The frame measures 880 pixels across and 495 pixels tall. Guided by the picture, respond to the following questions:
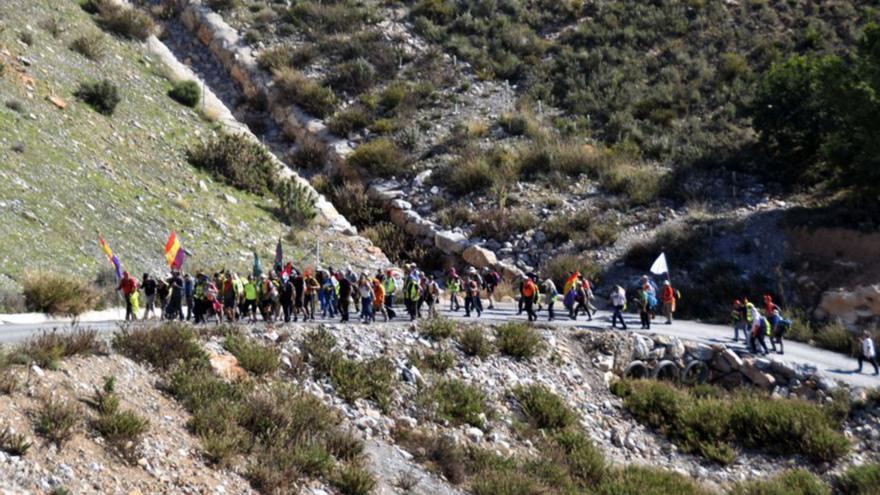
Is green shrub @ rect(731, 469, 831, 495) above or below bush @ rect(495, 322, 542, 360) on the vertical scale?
below

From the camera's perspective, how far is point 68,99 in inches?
1178

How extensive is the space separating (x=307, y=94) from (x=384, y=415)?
79.7ft

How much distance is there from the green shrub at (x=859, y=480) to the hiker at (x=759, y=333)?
15.5 feet

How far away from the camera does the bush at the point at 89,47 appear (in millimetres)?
33688

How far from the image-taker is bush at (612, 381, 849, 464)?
1948 centimetres

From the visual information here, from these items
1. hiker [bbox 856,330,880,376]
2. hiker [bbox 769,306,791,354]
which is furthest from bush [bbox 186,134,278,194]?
hiker [bbox 856,330,880,376]

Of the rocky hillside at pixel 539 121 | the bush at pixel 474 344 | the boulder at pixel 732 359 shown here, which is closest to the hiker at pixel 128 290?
the bush at pixel 474 344

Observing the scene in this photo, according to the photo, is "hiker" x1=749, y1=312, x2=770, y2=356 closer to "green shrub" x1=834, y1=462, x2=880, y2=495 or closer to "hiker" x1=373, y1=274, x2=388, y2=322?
"green shrub" x1=834, y1=462, x2=880, y2=495

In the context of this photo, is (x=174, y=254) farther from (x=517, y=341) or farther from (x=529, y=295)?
(x=529, y=295)

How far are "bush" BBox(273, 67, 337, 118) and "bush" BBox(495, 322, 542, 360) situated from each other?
64.0 feet

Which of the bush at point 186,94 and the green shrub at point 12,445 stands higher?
the bush at point 186,94

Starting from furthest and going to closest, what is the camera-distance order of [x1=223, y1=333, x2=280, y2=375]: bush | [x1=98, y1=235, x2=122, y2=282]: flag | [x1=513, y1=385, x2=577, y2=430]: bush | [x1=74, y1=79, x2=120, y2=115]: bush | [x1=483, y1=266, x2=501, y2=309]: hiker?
[x1=74, y1=79, x2=120, y2=115]: bush
[x1=483, y1=266, x2=501, y2=309]: hiker
[x1=98, y1=235, x2=122, y2=282]: flag
[x1=513, y1=385, x2=577, y2=430]: bush
[x1=223, y1=333, x2=280, y2=375]: bush

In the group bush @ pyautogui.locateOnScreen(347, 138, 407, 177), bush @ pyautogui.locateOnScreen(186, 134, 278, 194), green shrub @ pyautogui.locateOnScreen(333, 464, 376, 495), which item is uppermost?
bush @ pyautogui.locateOnScreen(347, 138, 407, 177)

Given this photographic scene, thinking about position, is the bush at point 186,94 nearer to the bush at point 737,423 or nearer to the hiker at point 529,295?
the hiker at point 529,295
